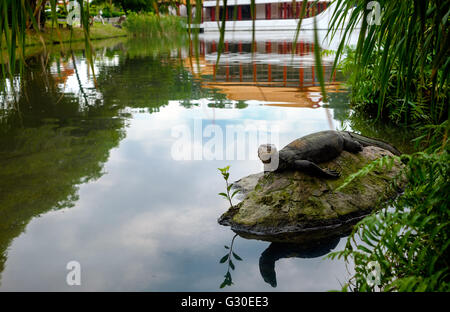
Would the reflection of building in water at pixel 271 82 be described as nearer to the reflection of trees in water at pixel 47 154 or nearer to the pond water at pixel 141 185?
the pond water at pixel 141 185

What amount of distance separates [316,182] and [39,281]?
9.99ft

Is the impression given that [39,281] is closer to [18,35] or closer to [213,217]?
[213,217]

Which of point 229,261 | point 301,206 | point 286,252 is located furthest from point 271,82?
point 229,261

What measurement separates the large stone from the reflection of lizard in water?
0.35ft

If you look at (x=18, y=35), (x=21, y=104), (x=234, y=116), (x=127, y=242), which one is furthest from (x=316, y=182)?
(x=21, y=104)

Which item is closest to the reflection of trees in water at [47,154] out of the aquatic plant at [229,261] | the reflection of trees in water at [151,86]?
the reflection of trees in water at [151,86]

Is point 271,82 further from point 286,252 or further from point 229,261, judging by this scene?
point 229,261

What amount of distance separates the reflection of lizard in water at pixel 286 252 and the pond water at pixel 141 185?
2 cm

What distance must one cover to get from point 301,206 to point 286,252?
2.26 feet

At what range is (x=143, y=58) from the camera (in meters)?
22.3

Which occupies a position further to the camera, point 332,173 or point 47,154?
point 47,154

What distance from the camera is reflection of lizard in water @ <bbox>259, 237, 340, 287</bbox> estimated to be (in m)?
3.72

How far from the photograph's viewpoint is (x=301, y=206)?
14.5 ft
